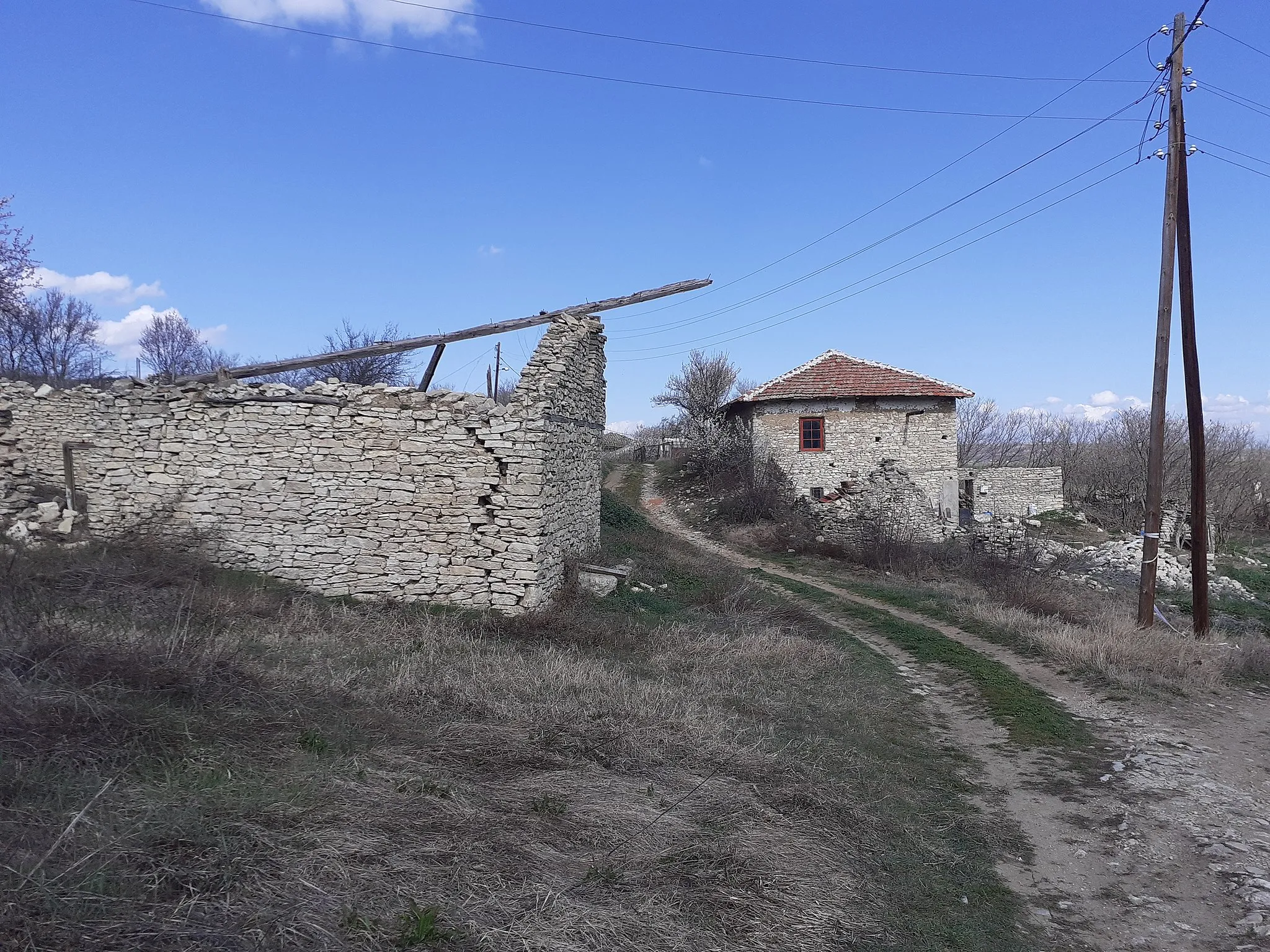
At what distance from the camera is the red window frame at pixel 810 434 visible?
2609 cm

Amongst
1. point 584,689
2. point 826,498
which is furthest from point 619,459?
point 584,689

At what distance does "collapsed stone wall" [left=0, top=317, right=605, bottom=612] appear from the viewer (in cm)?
1043

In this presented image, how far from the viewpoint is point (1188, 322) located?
1113cm

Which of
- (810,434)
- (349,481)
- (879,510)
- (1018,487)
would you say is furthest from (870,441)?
(349,481)

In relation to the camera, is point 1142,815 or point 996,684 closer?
point 1142,815

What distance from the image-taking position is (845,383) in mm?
26078

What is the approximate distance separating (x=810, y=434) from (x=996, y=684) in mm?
17088

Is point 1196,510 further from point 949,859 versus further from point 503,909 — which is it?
point 503,909

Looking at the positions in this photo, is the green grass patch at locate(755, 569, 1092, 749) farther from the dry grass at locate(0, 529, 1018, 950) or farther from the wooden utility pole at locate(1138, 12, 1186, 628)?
the wooden utility pole at locate(1138, 12, 1186, 628)

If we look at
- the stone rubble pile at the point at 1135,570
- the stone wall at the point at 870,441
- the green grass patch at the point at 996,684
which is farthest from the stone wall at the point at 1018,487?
the green grass patch at the point at 996,684

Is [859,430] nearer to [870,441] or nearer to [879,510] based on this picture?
[870,441]

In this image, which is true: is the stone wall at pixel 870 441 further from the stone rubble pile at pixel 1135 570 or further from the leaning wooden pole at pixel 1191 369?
the leaning wooden pole at pixel 1191 369

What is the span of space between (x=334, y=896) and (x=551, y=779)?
2.02 m

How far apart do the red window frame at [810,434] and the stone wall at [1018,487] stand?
726cm
